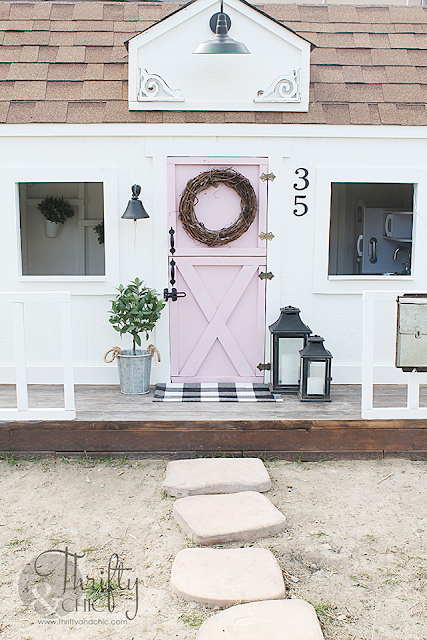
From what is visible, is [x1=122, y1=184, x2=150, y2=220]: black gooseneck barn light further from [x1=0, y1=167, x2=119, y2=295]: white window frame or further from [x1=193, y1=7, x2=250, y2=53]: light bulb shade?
[x1=193, y1=7, x2=250, y2=53]: light bulb shade

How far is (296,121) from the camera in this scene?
4.94 m

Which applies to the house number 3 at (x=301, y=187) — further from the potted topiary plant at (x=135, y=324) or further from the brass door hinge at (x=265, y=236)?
the potted topiary plant at (x=135, y=324)

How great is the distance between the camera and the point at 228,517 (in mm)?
3266

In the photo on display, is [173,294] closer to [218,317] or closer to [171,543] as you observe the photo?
[218,317]

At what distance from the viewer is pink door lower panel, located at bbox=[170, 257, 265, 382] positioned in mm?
5066

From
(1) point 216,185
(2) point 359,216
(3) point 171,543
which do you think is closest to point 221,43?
(1) point 216,185

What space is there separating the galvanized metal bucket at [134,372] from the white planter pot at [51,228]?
363cm

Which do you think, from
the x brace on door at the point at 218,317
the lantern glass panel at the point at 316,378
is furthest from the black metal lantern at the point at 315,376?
the x brace on door at the point at 218,317

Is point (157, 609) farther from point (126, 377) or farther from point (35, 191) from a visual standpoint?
point (35, 191)

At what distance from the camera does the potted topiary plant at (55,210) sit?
748 cm

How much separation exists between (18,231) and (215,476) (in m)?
2.81

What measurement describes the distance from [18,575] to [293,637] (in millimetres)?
1361

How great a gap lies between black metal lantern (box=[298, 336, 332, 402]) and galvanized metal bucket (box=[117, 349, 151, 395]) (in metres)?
1.30

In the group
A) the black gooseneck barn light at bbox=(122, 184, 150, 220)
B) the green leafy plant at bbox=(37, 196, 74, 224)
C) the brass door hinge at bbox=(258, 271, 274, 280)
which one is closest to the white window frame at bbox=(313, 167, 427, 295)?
the brass door hinge at bbox=(258, 271, 274, 280)
